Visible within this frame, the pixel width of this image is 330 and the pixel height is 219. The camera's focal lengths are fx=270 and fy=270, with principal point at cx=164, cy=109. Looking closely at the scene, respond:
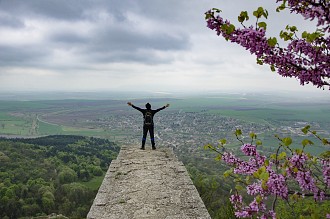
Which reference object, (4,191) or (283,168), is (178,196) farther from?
(4,191)

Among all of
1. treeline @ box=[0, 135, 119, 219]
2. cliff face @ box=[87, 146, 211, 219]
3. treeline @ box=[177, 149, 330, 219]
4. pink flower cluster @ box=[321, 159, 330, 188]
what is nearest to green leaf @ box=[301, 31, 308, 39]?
pink flower cluster @ box=[321, 159, 330, 188]

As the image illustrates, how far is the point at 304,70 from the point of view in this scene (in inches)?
113

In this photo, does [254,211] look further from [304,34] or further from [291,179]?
[304,34]

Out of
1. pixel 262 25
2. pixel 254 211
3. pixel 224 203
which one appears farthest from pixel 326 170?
pixel 224 203

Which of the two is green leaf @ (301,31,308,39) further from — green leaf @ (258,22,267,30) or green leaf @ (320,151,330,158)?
green leaf @ (320,151,330,158)

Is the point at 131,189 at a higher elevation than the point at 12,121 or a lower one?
higher

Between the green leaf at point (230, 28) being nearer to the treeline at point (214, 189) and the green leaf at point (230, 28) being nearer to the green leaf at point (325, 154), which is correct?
the green leaf at point (325, 154)

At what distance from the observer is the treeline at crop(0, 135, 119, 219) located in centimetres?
4906

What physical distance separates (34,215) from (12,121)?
508 feet

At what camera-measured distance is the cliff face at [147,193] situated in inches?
227

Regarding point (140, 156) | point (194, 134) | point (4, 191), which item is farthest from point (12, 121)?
point (140, 156)

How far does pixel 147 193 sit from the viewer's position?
6.84 meters

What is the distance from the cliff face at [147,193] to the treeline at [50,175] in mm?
40108

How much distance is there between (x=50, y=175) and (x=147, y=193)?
67.1 m
